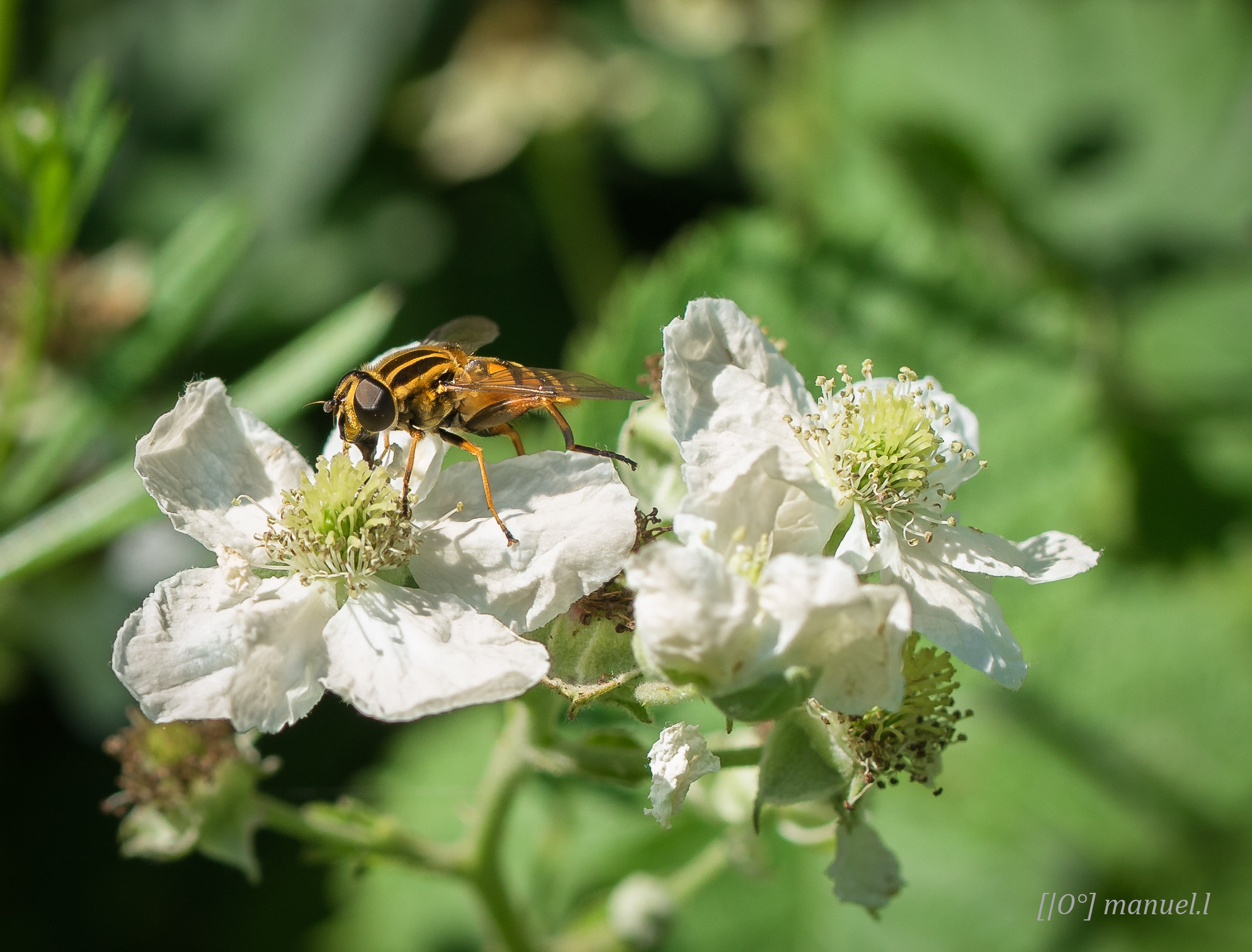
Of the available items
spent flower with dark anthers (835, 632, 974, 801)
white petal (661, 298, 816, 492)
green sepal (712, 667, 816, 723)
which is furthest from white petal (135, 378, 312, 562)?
spent flower with dark anthers (835, 632, 974, 801)

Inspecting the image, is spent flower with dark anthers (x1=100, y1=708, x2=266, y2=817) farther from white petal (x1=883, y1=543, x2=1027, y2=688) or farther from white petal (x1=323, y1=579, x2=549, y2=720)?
white petal (x1=883, y1=543, x2=1027, y2=688)

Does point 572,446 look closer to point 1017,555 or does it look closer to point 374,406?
point 374,406

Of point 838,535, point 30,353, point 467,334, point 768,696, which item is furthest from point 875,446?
point 30,353

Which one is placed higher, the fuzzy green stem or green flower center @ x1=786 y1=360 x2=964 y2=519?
green flower center @ x1=786 y1=360 x2=964 y2=519

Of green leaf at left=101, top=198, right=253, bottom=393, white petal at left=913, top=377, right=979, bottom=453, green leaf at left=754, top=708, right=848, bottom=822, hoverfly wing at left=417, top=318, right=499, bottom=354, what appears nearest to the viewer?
green leaf at left=754, top=708, right=848, bottom=822

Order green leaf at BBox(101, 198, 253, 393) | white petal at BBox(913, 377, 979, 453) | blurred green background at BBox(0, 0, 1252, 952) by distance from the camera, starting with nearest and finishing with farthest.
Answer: white petal at BBox(913, 377, 979, 453), green leaf at BBox(101, 198, 253, 393), blurred green background at BBox(0, 0, 1252, 952)
